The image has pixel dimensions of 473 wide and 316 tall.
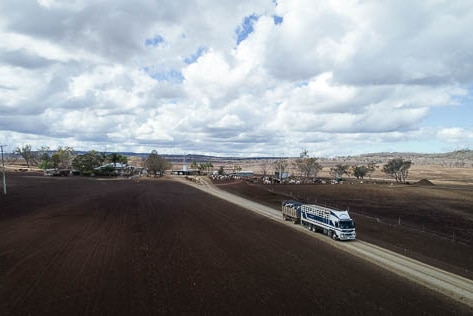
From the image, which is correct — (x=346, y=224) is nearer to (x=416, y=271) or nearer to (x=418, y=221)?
(x=416, y=271)

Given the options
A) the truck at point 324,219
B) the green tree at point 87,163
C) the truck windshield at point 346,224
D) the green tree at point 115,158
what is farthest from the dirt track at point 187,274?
the green tree at point 115,158

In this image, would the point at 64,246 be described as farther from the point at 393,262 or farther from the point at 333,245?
the point at 393,262

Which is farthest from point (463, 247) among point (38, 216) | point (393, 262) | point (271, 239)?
point (38, 216)

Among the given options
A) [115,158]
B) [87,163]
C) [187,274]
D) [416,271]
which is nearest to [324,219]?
[416,271]

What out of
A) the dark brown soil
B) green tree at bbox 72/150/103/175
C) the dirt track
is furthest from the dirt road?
green tree at bbox 72/150/103/175

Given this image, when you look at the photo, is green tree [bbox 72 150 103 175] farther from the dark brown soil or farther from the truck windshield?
the truck windshield

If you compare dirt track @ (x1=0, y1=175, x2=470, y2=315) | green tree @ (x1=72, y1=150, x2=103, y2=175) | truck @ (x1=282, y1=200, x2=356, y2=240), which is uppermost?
green tree @ (x1=72, y1=150, x2=103, y2=175)
